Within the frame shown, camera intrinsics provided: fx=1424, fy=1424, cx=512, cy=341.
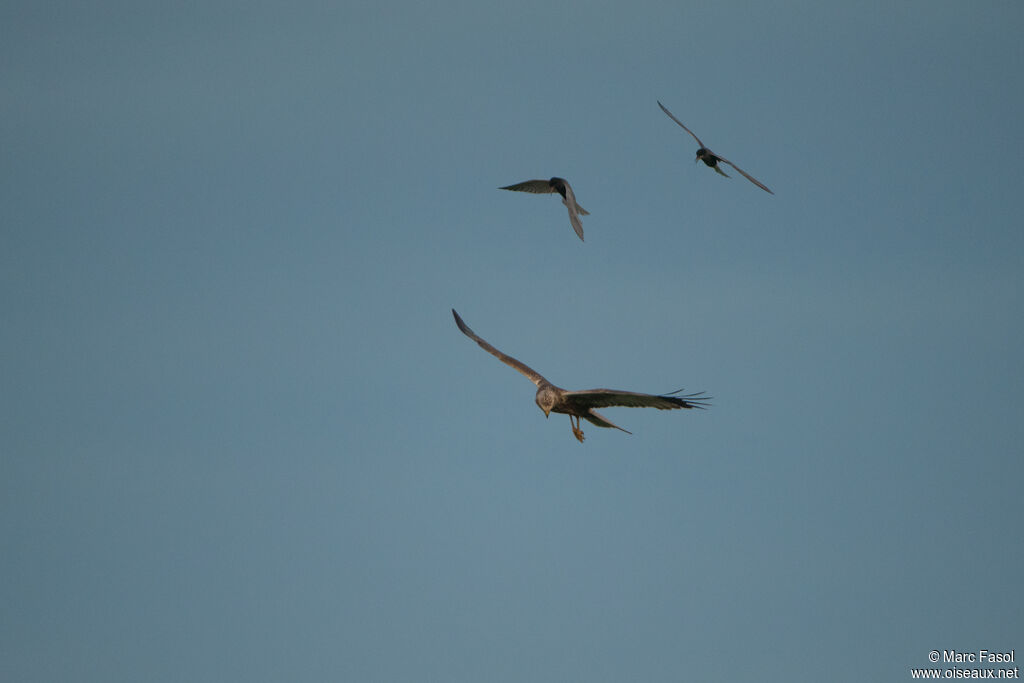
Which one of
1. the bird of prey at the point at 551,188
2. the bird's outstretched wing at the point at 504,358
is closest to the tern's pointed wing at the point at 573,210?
the bird of prey at the point at 551,188

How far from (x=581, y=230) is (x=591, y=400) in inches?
151

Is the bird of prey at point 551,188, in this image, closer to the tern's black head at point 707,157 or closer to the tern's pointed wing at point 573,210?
the tern's pointed wing at point 573,210

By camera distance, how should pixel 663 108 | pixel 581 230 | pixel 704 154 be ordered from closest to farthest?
pixel 581 230 < pixel 663 108 < pixel 704 154

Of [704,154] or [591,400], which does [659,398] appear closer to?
[591,400]

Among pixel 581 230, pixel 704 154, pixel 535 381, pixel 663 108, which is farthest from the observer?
pixel 704 154

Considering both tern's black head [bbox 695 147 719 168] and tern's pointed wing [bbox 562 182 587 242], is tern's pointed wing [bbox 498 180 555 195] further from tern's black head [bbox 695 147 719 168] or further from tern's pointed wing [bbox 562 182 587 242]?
tern's black head [bbox 695 147 719 168]

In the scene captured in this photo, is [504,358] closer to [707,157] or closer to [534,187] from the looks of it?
[534,187]

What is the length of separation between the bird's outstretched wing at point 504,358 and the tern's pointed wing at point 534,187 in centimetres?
399

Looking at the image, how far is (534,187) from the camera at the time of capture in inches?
1593

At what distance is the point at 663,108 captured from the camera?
39969 mm

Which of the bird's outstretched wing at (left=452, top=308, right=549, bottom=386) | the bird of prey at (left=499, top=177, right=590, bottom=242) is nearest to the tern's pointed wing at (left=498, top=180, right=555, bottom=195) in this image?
the bird of prey at (left=499, top=177, right=590, bottom=242)

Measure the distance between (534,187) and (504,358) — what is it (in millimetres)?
6068

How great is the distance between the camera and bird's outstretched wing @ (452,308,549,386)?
34906 mm

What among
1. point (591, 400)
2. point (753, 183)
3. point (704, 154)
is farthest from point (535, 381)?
point (704, 154)
